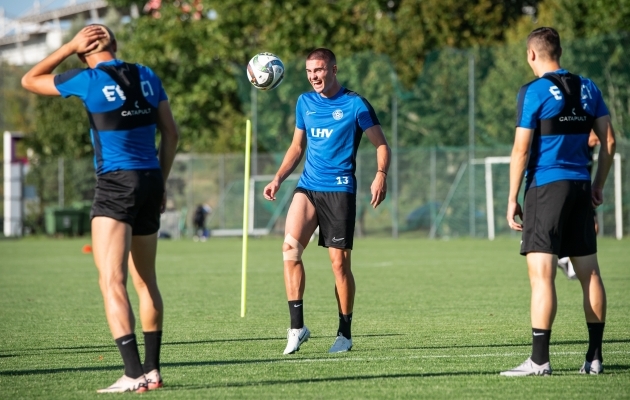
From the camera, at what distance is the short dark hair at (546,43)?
20.9 feet

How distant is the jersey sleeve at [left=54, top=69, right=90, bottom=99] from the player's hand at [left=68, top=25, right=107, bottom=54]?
0.13 meters

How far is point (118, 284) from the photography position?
5.88m

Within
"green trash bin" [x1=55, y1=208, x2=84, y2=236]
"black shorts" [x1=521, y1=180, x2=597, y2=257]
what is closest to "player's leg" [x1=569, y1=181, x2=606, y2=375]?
"black shorts" [x1=521, y1=180, x2=597, y2=257]

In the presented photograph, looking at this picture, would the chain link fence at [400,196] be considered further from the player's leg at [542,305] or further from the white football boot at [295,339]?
the player's leg at [542,305]

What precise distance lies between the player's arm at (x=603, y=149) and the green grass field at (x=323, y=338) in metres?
1.19

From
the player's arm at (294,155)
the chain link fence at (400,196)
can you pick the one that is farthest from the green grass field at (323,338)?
the chain link fence at (400,196)

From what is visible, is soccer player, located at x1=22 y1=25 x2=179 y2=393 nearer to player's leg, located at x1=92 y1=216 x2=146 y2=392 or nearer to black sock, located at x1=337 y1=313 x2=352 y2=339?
player's leg, located at x1=92 y1=216 x2=146 y2=392

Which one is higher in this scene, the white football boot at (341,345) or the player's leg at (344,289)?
the player's leg at (344,289)

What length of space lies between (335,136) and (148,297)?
2.52 meters

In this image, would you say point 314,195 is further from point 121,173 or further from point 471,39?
point 471,39

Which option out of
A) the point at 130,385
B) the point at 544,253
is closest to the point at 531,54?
the point at 544,253

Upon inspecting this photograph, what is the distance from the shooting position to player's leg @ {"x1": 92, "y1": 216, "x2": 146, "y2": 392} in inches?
230

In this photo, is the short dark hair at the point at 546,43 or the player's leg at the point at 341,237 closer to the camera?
the short dark hair at the point at 546,43

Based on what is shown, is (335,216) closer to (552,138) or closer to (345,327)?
(345,327)
